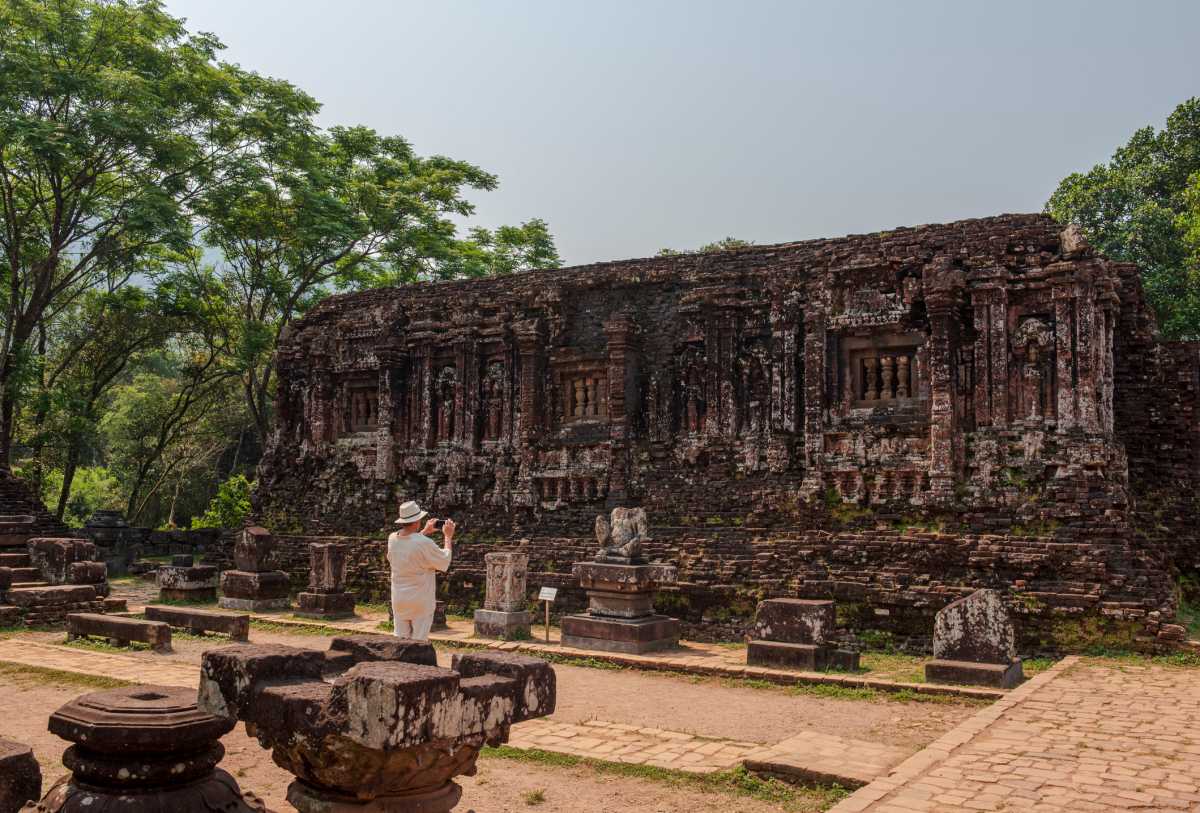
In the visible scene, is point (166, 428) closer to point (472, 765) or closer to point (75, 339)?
point (75, 339)

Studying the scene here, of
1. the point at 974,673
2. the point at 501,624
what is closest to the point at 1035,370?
the point at 974,673

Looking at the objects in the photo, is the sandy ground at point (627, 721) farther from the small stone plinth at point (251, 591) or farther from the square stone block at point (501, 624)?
the small stone plinth at point (251, 591)

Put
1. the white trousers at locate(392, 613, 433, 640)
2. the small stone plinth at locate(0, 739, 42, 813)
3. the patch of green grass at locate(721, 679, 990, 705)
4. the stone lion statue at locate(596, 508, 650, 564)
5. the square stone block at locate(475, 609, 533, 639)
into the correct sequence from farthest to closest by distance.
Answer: the square stone block at locate(475, 609, 533, 639) → the stone lion statue at locate(596, 508, 650, 564) → the patch of green grass at locate(721, 679, 990, 705) → the white trousers at locate(392, 613, 433, 640) → the small stone plinth at locate(0, 739, 42, 813)

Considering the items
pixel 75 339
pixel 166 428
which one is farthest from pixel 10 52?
pixel 166 428

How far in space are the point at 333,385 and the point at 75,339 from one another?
45.6 feet

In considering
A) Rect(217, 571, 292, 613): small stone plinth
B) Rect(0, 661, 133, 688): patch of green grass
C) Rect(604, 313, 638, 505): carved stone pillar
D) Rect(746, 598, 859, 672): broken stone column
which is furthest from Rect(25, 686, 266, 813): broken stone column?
Rect(217, 571, 292, 613): small stone plinth

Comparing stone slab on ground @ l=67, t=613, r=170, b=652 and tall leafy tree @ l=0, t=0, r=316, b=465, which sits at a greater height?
tall leafy tree @ l=0, t=0, r=316, b=465

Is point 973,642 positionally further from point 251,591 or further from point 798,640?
point 251,591

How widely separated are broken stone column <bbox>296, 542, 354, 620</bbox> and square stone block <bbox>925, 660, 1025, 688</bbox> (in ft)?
34.8

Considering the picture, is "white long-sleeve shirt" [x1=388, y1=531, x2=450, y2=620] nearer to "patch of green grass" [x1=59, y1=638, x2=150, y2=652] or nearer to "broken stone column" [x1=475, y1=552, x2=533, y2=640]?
"broken stone column" [x1=475, y1=552, x2=533, y2=640]

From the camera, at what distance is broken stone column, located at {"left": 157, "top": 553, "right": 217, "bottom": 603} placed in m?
19.3

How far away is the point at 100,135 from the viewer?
2452 cm

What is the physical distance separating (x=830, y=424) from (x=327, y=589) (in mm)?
9530

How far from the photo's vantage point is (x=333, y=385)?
22.6 metres
